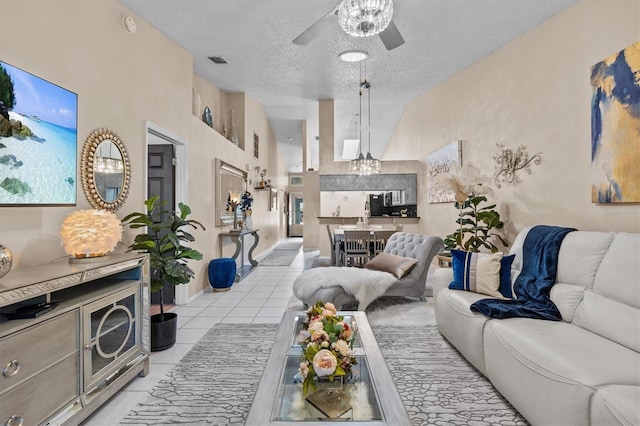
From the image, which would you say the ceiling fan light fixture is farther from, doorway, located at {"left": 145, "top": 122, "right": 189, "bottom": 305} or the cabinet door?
the cabinet door

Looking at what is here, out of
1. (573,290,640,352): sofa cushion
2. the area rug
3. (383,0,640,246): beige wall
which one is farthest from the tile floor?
(383,0,640,246): beige wall

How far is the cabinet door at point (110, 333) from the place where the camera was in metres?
1.86

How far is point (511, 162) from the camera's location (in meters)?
3.93

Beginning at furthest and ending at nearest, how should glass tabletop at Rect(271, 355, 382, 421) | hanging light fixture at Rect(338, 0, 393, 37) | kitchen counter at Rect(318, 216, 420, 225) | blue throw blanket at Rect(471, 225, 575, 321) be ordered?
kitchen counter at Rect(318, 216, 420, 225), hanging light fixture at Rect(338, 0, 393, 37), blue throw blanket at Rect(471, 225, 575, 321), glass tabletop at Rect(271, 355, 382, 421)

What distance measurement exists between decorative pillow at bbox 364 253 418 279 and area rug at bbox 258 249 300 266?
3381 millimetres

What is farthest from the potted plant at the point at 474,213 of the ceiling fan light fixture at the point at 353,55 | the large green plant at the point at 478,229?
→ the ceiling fan light fixture at the point at 353,55

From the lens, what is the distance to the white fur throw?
3520mm

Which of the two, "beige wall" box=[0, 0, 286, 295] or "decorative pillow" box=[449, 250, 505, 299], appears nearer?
"beige wall" box=[0, 0, 286, 295]

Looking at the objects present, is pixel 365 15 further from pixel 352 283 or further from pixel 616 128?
pixel 352 283

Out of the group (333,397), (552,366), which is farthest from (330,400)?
(552,366)

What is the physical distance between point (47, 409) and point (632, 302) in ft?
10.0

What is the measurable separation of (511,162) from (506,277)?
71.8 inches

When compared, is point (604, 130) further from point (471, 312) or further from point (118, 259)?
point (118, 259)

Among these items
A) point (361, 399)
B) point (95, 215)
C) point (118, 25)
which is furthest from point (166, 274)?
point (118, 25)
